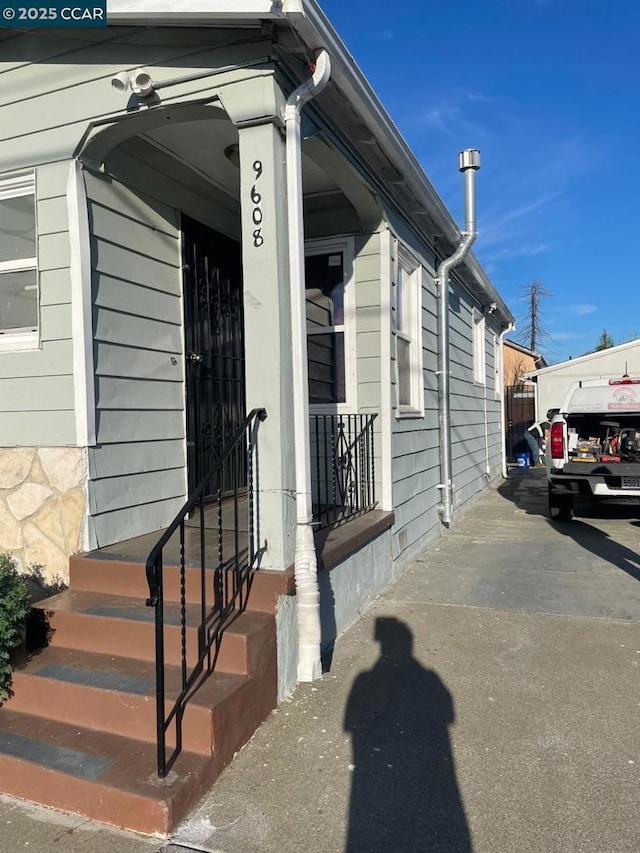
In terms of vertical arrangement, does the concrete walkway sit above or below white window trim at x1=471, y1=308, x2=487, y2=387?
below

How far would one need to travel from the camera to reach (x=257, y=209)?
3.25 meters

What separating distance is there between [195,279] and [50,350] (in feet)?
4.62

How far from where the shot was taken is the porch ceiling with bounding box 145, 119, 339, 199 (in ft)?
12.8

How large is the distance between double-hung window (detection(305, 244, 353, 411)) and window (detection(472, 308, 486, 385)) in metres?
5.26

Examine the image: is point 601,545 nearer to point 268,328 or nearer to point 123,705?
point 268,328

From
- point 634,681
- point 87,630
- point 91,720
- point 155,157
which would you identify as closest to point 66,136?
point 155,157

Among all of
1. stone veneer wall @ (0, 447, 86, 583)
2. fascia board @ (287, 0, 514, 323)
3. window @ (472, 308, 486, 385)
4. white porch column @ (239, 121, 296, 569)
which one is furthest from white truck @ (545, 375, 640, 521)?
stone veneer wall @ (0, 447, 86, 583)

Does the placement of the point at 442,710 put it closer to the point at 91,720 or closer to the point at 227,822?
the point at 227,822

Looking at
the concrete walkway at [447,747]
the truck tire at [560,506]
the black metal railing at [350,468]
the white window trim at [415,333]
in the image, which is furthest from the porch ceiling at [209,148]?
the truck tire at [560,506]

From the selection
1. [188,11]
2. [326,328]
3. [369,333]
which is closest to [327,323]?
[326,328]

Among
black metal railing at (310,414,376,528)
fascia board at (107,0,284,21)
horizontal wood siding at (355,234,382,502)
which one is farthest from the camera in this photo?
horizontal wood siding at (355,234,382,502)

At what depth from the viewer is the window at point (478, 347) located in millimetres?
10289

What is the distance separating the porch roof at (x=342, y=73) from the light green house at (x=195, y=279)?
2 centimetres

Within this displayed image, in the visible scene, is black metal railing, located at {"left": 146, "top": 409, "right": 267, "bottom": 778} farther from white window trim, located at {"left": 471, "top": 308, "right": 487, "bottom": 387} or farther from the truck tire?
white window trim, located at {"left": 471, "top": 308, "right": 487, "bottom": 387}
